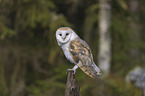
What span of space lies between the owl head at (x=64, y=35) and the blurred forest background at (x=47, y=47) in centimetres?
276

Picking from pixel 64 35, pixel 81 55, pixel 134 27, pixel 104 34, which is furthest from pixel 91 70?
pixel 134 27

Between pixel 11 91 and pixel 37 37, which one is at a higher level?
pixel 37 37

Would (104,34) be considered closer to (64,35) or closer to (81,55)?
(81,55)

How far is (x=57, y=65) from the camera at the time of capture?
6.68 m

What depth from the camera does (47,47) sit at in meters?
6.42

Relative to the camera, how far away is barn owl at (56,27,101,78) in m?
2.67

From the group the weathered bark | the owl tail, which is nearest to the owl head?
the owl tail

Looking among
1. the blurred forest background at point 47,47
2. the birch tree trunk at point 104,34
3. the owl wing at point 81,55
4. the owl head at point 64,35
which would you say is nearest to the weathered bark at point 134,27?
the blurred forest background at point 47,47

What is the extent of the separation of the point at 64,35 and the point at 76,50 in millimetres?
249

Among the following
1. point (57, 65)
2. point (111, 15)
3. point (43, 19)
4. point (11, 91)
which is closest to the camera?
point (43, 19)

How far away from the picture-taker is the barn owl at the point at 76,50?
2.67m

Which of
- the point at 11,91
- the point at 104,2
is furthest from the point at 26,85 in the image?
the point at 104,2

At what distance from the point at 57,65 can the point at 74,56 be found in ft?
12.9

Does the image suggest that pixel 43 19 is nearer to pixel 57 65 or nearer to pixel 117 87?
pixel 57 65
